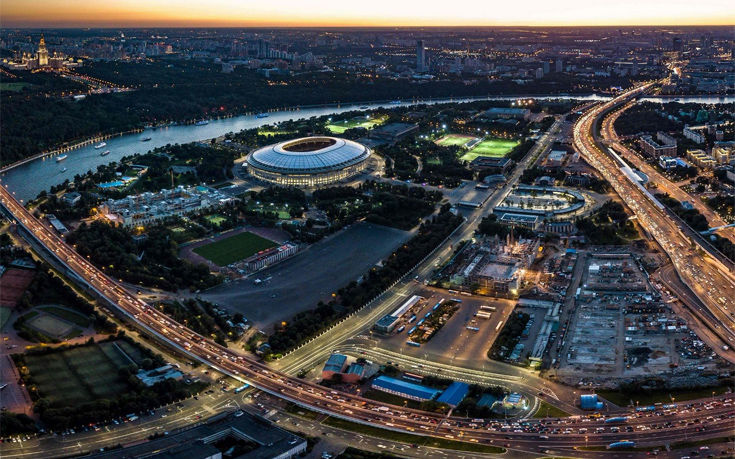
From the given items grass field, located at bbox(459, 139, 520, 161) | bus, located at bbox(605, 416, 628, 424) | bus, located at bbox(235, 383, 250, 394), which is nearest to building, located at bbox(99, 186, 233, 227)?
bus, located at bbox(235, 383, 250, 394)

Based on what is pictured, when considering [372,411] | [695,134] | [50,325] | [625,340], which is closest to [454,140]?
[695,134]

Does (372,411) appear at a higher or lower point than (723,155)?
lower

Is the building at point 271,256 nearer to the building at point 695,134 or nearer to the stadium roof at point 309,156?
the stadium roof at point 309,156

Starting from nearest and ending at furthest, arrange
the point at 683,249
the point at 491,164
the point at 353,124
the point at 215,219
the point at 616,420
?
the point at 616,420, the point at 683,249, the point at 215,219, the point at 491,164, the point at 353,124

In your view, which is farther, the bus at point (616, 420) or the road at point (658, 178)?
the road at point (658, 178)

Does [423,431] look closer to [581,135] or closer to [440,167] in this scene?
[440,167]

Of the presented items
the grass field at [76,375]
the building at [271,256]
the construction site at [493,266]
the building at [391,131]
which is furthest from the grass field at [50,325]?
the building at [391,131]

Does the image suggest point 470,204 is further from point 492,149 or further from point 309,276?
point 492,149
